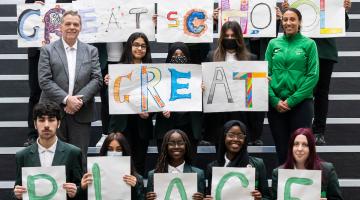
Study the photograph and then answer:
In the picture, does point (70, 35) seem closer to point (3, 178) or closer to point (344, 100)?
point (3, 178)

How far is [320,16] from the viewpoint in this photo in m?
10.2

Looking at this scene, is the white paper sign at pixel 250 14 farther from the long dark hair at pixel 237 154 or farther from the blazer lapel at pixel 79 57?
the long dark hair at pixel 237 154

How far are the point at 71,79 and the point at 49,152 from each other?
124 cm

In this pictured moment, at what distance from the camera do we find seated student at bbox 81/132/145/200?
26.2 feet

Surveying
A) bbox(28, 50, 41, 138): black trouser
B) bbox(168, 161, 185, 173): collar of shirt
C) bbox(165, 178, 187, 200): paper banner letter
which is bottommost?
bbox(165, 178, 187, 200): paper banner letter

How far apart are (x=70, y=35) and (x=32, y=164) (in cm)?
161

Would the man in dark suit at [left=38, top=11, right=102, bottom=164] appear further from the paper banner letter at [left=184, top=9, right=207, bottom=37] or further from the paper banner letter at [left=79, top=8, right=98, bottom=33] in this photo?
the paper banner letter at [left=184, top=9, right=207, bottom=37]

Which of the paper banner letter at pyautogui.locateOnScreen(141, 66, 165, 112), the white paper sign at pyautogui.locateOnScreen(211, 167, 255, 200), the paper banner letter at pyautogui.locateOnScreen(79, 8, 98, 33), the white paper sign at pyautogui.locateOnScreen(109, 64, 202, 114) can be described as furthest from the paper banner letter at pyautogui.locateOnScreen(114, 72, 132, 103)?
the white paper sign at pyautogui.locateOnScreen(211, 167, 255, 200)

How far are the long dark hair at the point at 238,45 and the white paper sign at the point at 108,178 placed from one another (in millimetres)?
1821

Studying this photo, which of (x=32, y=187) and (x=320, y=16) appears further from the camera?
(x=320, y=16)

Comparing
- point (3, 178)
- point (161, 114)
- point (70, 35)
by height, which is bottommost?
point (3, 178)

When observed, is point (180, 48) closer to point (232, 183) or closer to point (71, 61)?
point (71, 61)

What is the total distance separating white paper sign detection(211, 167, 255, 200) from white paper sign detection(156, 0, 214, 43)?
2458 millimetres

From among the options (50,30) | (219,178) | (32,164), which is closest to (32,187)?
(32,164)
